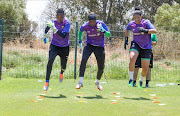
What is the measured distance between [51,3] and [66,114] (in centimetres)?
2913

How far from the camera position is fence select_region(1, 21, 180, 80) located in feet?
39.2

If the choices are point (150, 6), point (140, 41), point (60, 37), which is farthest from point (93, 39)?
point (150, 6)

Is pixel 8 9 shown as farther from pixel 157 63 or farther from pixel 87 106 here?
pixel 87 106

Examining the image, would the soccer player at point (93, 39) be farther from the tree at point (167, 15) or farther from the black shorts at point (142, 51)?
the tree at point (167, 15)

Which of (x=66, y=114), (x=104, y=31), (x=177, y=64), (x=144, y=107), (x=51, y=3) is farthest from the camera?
(x=51, y=3)

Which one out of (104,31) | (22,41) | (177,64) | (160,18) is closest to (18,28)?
(22,41)

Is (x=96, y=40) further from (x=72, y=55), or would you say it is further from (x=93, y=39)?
(x=72, y=55)

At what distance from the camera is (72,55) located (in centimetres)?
1243

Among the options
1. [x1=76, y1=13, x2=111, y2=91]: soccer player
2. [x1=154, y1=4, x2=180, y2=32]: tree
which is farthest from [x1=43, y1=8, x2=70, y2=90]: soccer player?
[x1=154, y1=4, x2=180, y2=32]: tree

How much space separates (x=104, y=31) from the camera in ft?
25.4

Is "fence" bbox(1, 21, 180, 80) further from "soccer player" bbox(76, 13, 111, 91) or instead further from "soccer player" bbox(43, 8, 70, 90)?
"soccer player" bbox(76, 13, 111, 91)

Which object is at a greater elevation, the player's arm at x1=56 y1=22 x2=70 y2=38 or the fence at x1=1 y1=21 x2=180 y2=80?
the player's arm at x1=56 y1=22 x2=70 y2=38

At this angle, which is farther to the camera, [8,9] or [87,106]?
[8,9]

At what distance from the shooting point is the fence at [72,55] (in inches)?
471
